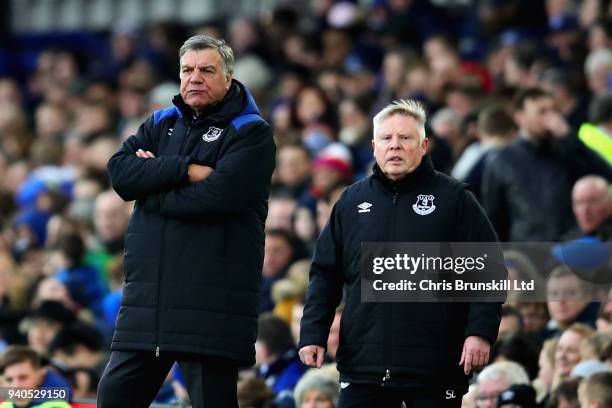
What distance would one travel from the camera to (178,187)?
6707mm

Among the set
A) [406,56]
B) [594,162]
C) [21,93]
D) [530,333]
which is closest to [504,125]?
[594,162]

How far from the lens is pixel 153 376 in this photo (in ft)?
22.1

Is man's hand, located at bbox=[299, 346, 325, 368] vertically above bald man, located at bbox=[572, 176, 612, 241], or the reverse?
bald man, located at bbox=[572, 176, 612, 241]

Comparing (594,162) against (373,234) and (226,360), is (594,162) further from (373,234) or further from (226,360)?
(226,360)

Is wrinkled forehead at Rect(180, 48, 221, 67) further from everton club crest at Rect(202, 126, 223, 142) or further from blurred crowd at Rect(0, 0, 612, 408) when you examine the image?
blurred crowd at Rect(0, 0, 612, 408)

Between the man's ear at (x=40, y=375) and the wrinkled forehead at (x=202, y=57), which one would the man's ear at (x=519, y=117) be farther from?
the wrinkled forehead at (x=202, y=57)

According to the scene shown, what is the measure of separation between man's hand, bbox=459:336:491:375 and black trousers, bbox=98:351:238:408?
101 centimetres

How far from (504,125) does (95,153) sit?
5.98m

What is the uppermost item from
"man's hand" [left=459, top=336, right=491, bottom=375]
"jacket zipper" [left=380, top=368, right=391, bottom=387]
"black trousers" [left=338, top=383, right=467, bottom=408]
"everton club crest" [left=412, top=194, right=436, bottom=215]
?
"everton club crest" [left=412, top=194, right=436, bottom=215]

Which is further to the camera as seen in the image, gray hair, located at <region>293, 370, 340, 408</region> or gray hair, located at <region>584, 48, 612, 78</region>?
gray hair, located at <region>584, 48, 612, 78</region>

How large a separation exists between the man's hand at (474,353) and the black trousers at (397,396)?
0.17 metres

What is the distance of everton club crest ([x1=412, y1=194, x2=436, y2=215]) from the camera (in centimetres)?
686

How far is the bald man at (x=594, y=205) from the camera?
9773 mm

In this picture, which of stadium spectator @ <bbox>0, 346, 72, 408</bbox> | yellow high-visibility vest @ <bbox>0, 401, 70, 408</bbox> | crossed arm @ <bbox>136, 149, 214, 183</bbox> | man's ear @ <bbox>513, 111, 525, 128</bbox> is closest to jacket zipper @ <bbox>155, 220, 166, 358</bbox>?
crossed arm @ <bbox>136, 149, 214, 183</bbox>
